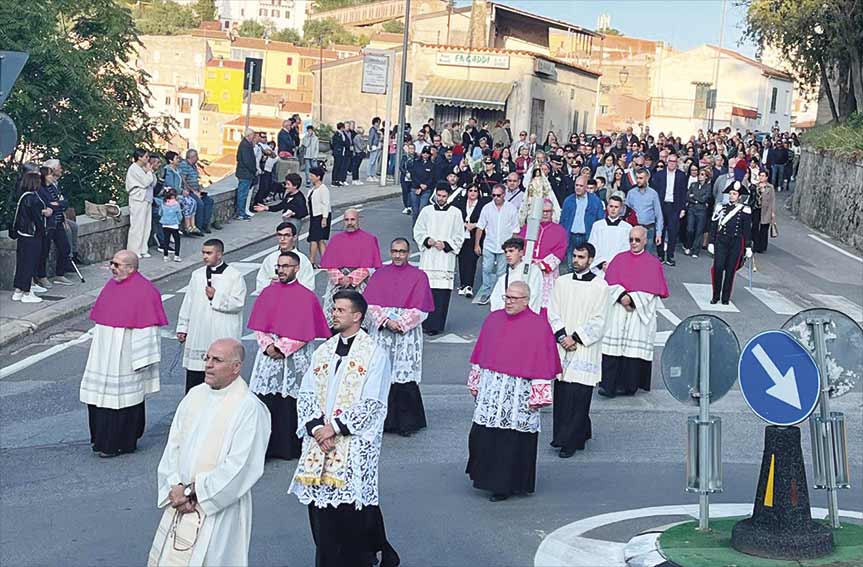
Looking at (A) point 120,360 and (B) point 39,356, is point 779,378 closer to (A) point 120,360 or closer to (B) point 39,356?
(A) point 120,360

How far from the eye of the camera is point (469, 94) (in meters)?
49.8

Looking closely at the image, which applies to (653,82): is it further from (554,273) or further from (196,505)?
(196,505)

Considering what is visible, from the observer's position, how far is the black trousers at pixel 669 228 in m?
24.4

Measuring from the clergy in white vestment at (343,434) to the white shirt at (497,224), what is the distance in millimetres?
11434

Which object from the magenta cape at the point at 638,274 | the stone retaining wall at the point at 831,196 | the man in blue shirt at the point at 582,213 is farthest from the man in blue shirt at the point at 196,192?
the stone retaining wall at the point at 831,196

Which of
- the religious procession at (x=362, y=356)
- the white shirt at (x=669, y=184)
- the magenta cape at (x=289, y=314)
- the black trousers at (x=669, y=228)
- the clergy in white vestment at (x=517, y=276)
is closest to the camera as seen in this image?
the religious procession at (x=362, y=356)

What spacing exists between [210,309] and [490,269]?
826cm

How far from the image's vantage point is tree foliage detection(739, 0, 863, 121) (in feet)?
115

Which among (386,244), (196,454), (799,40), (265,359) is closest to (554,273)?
(265,359)

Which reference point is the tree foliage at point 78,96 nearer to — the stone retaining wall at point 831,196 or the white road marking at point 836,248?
the white road marking at point 836,248

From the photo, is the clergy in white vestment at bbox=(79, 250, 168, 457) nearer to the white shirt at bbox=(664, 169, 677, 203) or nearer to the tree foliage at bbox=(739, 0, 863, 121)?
the white shirt at bbox=(664, 169, 677, 203)

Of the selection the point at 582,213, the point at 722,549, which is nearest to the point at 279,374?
the point at 722,549

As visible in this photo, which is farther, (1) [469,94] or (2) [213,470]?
(1) [469,94]

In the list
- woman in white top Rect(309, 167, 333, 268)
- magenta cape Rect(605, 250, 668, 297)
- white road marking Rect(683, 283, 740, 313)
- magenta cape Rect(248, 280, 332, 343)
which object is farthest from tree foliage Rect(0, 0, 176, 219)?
magenta cape Rect(248, 280, 332, 343)
